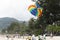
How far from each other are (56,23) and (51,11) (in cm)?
237

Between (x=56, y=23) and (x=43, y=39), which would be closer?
(x=43, y=39)

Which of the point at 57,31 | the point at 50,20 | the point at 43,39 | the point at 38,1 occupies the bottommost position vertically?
the point at 43,39

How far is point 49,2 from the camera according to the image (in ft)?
162

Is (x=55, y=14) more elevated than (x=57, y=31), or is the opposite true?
(x=55, y=14)

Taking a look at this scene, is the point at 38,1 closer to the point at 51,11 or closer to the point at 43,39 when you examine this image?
the point at 51,11

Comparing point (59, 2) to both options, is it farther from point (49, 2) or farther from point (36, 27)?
point (36, 27)

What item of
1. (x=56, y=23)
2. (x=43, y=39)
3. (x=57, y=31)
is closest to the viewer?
(x=43, y=39)

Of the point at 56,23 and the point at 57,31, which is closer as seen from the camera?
the point at 57,31

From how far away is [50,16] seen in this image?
165 feet

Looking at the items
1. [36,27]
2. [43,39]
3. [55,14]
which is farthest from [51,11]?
[43,39]

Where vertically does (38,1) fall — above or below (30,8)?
above

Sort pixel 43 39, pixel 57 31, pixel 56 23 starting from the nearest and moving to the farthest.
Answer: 1. pixel 43 39
2. pixel 57 31
3. pixel 56 23

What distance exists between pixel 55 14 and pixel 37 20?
12.0 ft

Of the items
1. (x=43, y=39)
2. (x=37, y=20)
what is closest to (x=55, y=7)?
(x=37, y=20)
